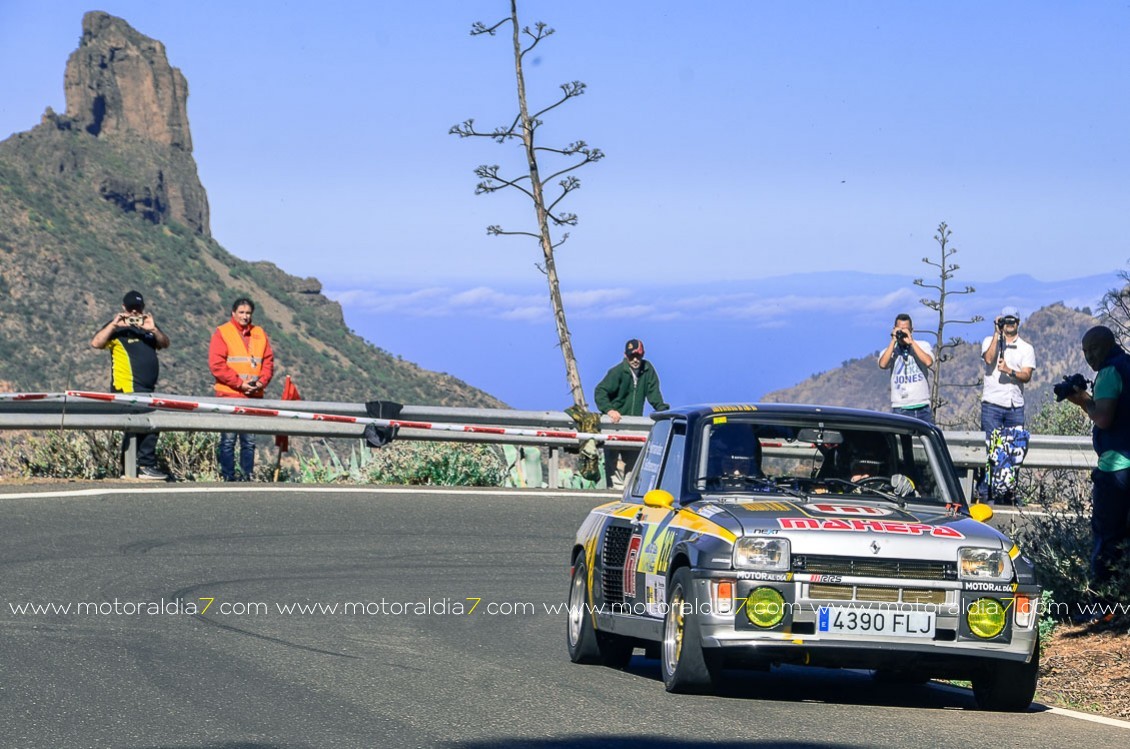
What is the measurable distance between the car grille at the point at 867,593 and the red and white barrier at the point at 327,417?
11.3 meters

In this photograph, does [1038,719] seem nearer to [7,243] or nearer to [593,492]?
[593,492]

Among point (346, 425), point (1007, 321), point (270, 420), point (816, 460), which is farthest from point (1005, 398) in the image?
point (816, 460)

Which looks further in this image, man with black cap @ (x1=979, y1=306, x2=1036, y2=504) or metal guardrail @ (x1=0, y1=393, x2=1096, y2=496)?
man with black cap @ (x1=979, y1=306, x2=1036, y2=504)

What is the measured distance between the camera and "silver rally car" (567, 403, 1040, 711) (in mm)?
7840

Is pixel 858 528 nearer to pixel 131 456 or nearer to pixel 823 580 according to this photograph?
pixel 823 580

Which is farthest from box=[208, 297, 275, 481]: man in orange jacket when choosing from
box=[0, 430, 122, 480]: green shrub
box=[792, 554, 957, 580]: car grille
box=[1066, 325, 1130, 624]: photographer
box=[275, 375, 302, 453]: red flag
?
box=[792, 554, 957, 580]: car grille

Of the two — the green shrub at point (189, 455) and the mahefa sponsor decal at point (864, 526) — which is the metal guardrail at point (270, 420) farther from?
the mahefa sponsor decal at point (864, 526)

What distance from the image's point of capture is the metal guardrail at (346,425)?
1759 centimetres

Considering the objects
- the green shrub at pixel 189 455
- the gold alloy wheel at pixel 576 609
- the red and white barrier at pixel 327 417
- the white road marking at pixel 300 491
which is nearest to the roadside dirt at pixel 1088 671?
the gold alloy wheel at pixel 576 609

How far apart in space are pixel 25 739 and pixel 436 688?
2117 mm

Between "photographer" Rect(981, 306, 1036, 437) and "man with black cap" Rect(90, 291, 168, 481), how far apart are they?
8.68 meters

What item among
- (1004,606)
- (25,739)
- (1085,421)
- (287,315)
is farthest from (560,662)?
(287,315)

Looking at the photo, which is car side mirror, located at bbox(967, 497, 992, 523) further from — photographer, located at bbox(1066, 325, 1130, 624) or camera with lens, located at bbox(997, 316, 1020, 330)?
camera with lens, located at bbox(997, 316, 1020, 330)

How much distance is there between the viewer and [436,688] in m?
8.22
